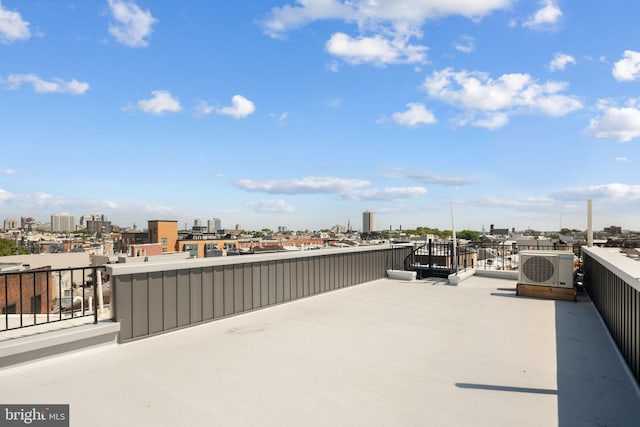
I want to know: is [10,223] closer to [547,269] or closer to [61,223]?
[61,223]

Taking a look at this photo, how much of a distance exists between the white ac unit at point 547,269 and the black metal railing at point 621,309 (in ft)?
2.32

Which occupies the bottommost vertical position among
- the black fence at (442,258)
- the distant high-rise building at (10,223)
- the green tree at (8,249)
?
the green tree at (8,249)

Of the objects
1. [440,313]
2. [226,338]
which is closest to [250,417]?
[226,338]

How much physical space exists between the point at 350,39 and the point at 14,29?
28.1ft

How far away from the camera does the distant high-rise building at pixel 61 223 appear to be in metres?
Answer: 165

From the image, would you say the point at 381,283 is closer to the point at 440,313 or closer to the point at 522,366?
the point at 440,313

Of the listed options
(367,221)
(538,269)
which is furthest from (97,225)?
(538,269)

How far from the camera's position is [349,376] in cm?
297

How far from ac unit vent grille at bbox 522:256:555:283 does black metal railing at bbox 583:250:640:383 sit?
859 mm

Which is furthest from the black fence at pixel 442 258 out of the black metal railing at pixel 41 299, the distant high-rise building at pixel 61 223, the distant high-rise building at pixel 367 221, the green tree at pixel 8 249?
the distant high-rise building at pixel 61 223

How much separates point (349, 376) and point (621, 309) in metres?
2.97

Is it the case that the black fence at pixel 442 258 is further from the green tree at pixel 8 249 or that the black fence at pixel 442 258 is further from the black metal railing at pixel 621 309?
the green tree at pixel 8 249

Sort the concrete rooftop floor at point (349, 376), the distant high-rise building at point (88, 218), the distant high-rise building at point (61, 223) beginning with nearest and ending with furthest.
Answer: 1. the concrete rooftop floor at point (349, 376)
2. the distant high-rise building at point (61, 223)
3. the distant high-rise building at point (88, 218)

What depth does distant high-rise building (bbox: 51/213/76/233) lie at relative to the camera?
165 meters
